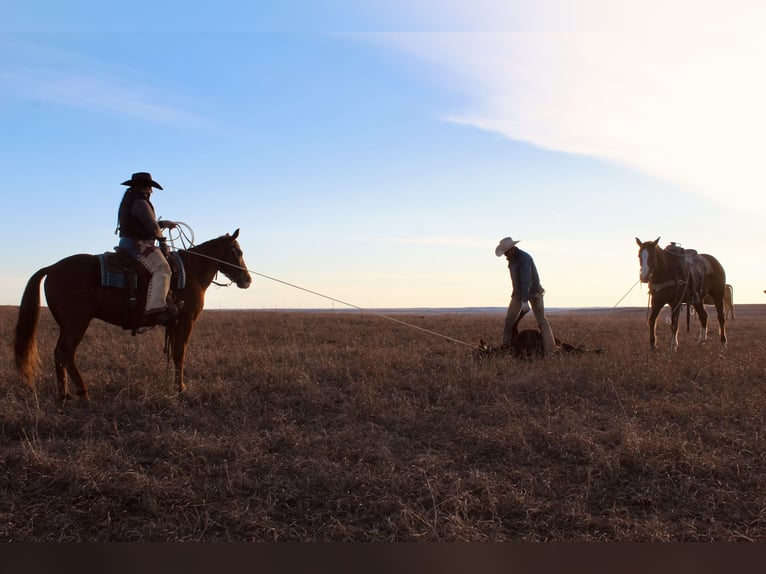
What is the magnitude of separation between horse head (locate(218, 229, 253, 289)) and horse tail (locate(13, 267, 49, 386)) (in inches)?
95.7

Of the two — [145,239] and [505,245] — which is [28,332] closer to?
[145,239]

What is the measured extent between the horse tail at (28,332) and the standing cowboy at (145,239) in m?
1.09

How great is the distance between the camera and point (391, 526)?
160 inches

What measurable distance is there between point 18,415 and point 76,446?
120 cm

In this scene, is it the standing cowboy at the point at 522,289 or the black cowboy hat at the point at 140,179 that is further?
the standing cowboy at the point at 522,289

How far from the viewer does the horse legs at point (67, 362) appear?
23.9ft

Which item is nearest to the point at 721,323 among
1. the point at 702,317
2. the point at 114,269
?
the point at 702,317

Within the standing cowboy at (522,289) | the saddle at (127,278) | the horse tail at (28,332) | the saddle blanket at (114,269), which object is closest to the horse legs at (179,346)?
the saddle at (127,278)

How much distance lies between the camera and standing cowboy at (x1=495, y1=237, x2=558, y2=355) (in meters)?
11.0

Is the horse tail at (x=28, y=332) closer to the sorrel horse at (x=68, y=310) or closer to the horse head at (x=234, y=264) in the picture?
the sorrel horse at (x=68, y=310)

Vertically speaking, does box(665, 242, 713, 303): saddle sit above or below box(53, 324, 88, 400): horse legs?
above

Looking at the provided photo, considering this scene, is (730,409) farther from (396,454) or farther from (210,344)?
(210,344)

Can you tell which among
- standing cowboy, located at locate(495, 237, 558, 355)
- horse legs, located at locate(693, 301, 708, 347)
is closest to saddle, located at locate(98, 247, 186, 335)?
standing cowboy, located at locate(495, 237, 558, 355)

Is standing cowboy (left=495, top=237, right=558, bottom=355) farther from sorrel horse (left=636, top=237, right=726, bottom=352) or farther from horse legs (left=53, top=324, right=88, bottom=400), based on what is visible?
horse legs (left=53, top=324, right=88, bottom=400)
